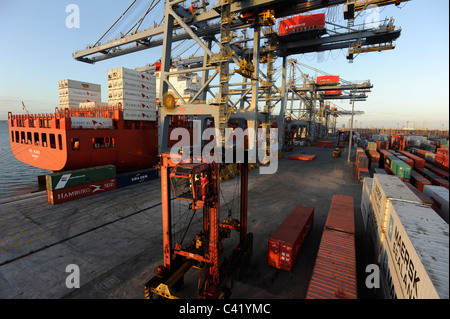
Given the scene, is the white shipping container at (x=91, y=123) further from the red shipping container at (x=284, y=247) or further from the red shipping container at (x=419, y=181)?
the red shipping container at (x=419, y=181)

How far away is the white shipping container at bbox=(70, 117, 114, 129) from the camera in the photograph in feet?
71.3

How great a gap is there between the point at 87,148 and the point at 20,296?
17165mm

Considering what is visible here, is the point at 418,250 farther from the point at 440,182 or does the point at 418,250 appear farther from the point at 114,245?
the point at 440,182

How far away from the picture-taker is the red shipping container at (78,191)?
57.4 feet

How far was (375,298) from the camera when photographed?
8805 mm

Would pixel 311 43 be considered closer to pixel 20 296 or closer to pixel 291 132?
pixel 291 132

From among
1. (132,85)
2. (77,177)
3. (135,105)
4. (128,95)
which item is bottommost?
(77,177)

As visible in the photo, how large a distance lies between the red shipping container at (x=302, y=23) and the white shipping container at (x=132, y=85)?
21649 millimetres

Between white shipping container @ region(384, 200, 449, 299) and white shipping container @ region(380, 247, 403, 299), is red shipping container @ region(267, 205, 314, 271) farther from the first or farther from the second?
white shipping container @ region(384, 200, 449, 299)

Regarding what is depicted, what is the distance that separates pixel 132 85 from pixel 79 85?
14.1m

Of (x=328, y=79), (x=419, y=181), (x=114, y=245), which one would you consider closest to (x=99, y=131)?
(x=114, y=245)

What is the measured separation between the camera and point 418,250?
228 inches

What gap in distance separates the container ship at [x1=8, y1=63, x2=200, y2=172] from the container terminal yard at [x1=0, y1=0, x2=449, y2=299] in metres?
0.17
